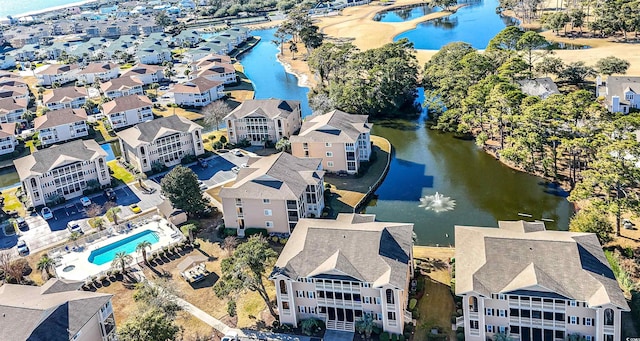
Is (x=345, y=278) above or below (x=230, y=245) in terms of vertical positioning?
above

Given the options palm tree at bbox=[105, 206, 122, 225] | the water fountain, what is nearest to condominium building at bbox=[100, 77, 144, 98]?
palm tree at bbox=[105, 206, 122, 225]

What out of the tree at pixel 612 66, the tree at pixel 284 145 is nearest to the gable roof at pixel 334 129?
the tree at pixel 284 145

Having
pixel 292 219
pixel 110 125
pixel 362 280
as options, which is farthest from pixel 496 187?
pixel 110 125

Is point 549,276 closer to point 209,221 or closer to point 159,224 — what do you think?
point 209,221

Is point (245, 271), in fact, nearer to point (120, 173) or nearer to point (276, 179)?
point (276, 179)

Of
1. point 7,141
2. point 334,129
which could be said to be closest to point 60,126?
point 7,141

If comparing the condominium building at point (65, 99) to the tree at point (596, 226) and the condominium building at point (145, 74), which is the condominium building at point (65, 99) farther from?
the tree at point (596, 226)

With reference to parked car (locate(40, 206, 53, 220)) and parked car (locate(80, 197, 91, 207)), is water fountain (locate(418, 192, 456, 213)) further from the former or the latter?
parked car (locate(40, 206, 53, 220))
